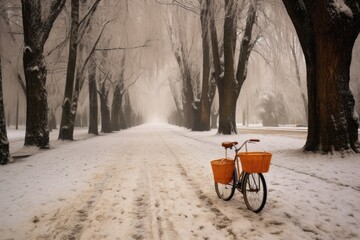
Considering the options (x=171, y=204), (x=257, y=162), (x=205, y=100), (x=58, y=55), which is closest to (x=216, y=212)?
(x=171, y=204)

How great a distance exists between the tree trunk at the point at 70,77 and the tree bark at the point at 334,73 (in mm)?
10280

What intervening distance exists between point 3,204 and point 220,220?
3.25 m

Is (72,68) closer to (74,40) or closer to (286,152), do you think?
→ (74,40)

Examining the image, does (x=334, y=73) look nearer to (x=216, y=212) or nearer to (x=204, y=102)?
(x=216, y=212)

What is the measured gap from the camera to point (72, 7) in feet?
44.2

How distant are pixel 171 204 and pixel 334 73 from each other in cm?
542

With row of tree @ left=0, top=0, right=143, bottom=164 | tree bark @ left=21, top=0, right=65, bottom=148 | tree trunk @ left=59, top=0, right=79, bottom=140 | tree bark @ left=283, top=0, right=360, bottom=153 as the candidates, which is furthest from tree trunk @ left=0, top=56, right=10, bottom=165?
tree bark @ left=283, top=0, right=360, bottom=153

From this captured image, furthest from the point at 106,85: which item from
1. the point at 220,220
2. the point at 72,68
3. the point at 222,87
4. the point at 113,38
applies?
the point at 220,220

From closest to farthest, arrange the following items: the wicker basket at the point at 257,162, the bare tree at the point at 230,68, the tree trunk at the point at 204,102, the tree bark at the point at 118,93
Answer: the wicker basket at the point at 257,162 → the bare tree at the point at 230,68 → the tree trunk at the point at 204,102 → the tree bark at the point at 118,93

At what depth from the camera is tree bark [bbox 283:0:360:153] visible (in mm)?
7059

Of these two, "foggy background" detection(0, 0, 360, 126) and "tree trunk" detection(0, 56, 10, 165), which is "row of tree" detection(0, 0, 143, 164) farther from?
"foggy background" detection(0, 0, 360, 126)

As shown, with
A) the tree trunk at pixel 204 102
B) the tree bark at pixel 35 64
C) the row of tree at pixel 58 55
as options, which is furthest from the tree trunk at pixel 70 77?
the tree trunk at pixel 204 102

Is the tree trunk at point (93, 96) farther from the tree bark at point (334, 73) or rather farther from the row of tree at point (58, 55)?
the tree bark at point (334, 73)

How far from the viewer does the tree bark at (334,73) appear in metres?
7.06
